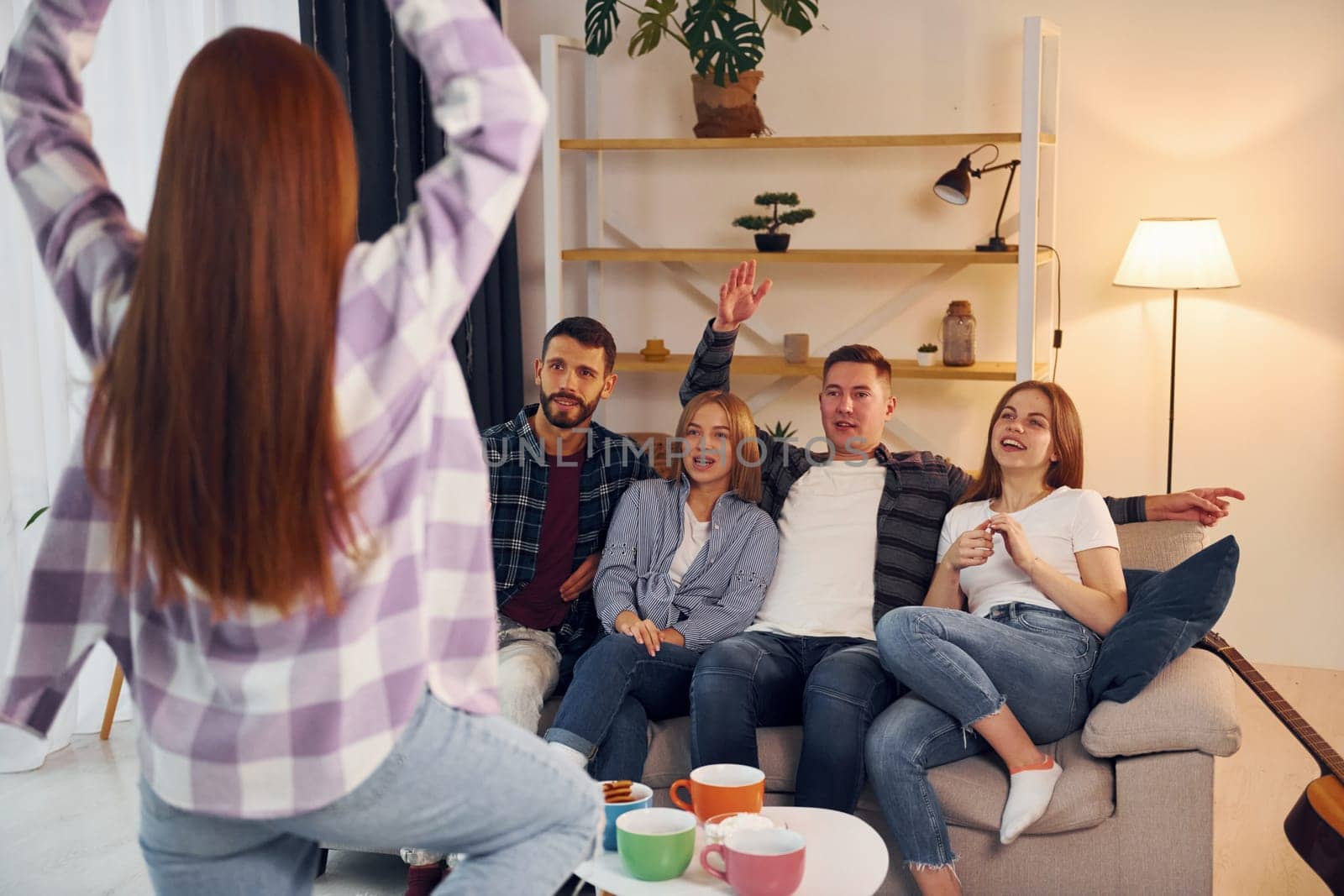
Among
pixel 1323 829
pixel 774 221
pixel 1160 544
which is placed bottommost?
pixel 1323 829

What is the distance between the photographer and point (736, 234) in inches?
162

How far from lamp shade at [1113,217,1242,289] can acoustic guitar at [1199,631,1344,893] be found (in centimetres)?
154

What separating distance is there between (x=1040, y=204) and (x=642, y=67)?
1.33 m

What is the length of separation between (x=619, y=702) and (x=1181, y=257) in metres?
2.17

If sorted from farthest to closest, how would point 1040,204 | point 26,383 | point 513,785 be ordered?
1. point 1040,204
2. point 26,383
3. point 513,785

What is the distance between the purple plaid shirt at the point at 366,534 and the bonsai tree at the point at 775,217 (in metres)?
2.79

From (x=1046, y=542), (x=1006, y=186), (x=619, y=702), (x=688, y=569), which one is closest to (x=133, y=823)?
(x=619, y=702)

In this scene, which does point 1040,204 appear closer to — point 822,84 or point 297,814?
point 822,84

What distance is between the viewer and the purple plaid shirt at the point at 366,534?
943mm

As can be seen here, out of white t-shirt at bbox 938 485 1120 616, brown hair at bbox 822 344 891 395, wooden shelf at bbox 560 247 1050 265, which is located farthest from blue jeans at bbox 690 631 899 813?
wooden shelf at bbox 560 247 1050 265

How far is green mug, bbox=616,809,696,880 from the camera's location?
65.4 inches

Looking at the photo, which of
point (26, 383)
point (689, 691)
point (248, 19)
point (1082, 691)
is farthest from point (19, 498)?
→ point (1082, 691)

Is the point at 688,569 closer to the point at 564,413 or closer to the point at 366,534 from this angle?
the point at 564,413

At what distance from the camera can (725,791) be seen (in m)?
1.79
